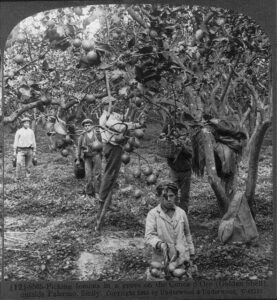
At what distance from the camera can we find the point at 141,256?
4508 millimetres

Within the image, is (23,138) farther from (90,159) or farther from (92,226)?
(92,226)

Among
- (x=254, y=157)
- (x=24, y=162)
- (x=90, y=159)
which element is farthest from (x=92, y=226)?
(x=254, y=157)

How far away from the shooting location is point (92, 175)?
459 cm

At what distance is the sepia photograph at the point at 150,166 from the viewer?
4414 mm

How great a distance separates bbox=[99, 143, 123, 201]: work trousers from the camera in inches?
176

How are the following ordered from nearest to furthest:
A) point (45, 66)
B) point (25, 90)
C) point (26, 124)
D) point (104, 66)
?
point (104, 66) → point (25, 90) → point (45, 66) → point (26, 124)

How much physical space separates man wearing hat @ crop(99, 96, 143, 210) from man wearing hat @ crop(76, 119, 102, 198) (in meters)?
0.06

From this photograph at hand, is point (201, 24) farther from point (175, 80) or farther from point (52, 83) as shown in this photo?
point (52, 83)

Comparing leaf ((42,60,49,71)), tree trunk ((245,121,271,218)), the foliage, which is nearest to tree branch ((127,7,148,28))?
the foliage

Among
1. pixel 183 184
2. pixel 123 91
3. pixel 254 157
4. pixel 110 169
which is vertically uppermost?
pixel 123 91

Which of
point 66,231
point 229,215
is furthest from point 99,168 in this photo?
point 229,215

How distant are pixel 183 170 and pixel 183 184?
123mm

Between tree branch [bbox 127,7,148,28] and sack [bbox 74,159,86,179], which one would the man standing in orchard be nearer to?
sack [bbox 74,159,86,179]

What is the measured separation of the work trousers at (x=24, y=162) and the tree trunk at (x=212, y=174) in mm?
1547
